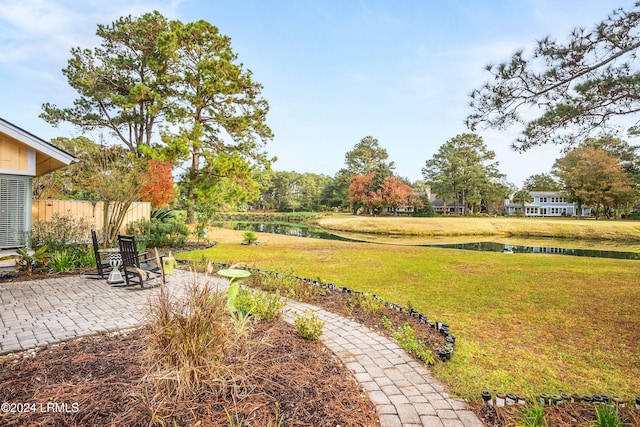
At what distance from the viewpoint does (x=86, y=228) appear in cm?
1002

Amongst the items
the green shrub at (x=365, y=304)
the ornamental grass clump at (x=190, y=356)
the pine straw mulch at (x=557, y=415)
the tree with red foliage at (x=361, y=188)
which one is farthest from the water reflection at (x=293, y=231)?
the pine straw mulch at (x=557, y=415)

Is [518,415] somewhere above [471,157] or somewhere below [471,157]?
below

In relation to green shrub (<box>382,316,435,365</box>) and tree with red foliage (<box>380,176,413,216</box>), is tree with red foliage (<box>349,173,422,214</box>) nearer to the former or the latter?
tree with red foliage (<box>380,176,413,216</box>)

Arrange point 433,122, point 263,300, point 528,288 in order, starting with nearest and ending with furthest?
1. point 263,300
2. point 528,288
3. point 433,122

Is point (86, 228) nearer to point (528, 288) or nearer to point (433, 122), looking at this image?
point (528, 288)

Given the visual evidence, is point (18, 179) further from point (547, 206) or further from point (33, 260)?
point (547, 206)

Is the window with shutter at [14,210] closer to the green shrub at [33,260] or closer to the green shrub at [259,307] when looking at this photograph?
the green shrub at [33,260]

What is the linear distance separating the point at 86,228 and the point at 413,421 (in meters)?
11.0

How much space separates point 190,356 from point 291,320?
2.05 meters

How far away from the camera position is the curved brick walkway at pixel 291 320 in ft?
8.01

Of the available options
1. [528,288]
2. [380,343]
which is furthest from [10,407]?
[528,288]

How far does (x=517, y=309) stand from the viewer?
5.25m

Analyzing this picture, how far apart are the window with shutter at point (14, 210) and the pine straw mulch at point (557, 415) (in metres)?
9.83

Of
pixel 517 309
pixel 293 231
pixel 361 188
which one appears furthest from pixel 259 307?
pixel 361 188
